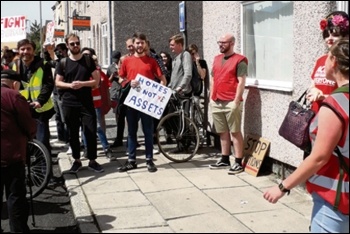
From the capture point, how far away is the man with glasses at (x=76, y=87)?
6434mm

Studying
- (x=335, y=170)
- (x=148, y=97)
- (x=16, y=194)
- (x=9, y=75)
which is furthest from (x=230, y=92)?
(x=335, y=170)

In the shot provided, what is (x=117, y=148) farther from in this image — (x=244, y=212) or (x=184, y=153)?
(x=244, y=212)

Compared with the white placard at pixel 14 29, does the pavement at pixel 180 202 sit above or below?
below

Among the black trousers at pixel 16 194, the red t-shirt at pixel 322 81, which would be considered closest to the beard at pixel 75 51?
the black trousers at pixel 16 194

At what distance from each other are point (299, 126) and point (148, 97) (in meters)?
2.90

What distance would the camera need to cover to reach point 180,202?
523 centimetres

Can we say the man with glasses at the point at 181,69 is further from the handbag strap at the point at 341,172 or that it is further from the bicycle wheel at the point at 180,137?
the handbag strap at the point at 341,172

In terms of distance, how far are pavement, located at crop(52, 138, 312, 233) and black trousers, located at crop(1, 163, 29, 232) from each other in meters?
0.58

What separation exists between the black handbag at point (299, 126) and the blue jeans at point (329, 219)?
158 centimetres

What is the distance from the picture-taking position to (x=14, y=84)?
174 inches

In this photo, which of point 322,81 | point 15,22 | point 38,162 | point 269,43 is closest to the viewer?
point 322,81

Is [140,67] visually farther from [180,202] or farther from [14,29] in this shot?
[14,29]

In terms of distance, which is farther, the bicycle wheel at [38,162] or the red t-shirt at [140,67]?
the red t-shirt at [140,67]

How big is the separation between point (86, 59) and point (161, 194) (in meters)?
2.14
